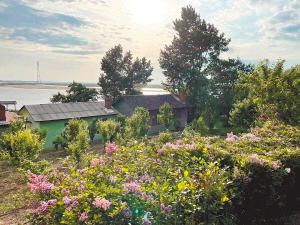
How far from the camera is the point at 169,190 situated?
326 cm

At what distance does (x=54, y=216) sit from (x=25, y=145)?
873 cm

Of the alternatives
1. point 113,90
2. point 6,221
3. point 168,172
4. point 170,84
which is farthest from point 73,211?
point 113,90

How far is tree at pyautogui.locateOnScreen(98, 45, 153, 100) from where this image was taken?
37.8 meters

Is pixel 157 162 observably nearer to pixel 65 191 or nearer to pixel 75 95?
pixel 65 191

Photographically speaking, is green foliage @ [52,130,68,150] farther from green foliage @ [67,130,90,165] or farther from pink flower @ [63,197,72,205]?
pink flower @ [63,197,72,205]

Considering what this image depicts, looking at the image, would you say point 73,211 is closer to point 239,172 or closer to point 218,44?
point 239,172

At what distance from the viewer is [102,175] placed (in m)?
3.70

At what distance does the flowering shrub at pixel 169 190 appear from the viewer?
306cm

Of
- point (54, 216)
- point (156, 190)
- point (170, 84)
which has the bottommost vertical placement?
point (54, 216)

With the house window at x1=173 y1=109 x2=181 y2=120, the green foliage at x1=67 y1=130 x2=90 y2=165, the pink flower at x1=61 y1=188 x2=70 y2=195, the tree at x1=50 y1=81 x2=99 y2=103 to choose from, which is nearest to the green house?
the green foliage at x1=67 y1=130 x2=90 y2=165


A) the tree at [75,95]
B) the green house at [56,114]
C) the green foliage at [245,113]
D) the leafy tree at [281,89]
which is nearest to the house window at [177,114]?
the green house at [56,114]

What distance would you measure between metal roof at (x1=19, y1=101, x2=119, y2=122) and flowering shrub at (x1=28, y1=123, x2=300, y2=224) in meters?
17.6

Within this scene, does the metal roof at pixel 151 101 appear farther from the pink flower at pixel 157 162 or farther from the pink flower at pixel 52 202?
the pink flower at pixel 52 202

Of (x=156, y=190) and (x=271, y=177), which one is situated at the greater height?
(x=156, y=190)
